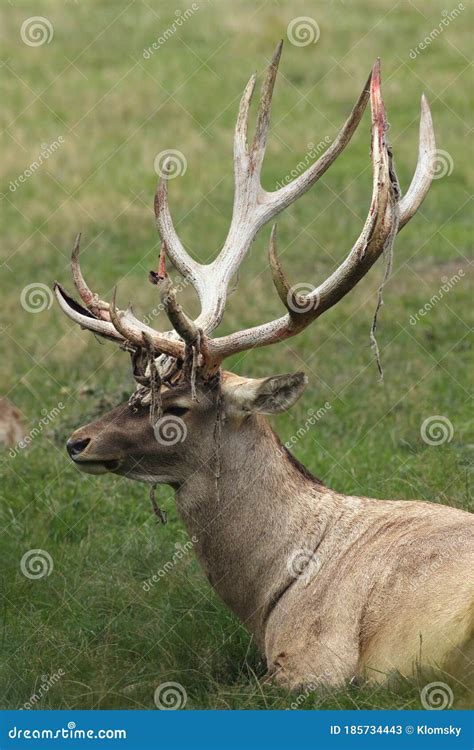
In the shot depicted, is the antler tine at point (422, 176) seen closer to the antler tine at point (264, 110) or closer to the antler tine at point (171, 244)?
the antler tine at point (264, 110)

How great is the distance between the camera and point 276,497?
7.08m

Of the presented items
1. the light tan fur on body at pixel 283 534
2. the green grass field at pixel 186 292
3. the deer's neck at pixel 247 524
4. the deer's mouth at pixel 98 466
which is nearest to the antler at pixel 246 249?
the light tan fur on body at pixel 283 534

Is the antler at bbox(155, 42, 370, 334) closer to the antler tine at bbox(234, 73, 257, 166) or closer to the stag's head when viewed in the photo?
the antler tine at bbox(234, 73, 257, 166)

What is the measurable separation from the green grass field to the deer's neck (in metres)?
0.44

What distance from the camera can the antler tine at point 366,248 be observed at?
665cm

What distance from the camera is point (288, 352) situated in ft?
42.0

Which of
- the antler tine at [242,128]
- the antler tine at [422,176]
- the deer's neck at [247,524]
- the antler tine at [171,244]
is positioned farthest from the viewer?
the antler tine at [242,128]

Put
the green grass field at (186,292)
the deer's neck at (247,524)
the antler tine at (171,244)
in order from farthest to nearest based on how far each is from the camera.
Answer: the antler tine at (171,244)
the green grass field at (186,292)
the deer's neck at (247,524)

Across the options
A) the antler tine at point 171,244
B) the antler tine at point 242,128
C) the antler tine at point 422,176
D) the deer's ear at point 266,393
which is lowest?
the deer's ear at point 266,393

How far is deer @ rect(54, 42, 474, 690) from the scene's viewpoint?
6562 millimetres

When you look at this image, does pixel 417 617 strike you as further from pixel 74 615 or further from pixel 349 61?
pixel 349 61

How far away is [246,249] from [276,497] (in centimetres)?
155

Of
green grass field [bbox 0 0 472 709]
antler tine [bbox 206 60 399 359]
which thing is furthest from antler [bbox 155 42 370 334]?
green grass field [bbox 0 0 472 709]

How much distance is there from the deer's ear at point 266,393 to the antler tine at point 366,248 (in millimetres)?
195
